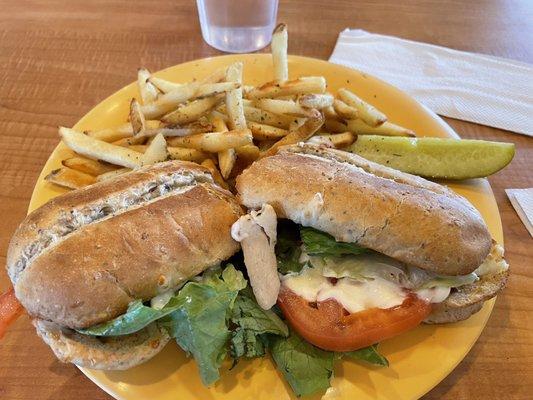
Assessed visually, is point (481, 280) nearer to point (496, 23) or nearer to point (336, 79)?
point (336, 79)

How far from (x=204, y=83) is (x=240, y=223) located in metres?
0.88

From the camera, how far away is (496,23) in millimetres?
Answer: 3721

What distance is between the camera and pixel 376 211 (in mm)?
1565

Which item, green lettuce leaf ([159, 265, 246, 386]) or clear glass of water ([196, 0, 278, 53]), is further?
clear glass of water ([196, 0, 278, 53])

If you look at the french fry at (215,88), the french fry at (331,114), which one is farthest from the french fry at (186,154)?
the french fry at (331,114)

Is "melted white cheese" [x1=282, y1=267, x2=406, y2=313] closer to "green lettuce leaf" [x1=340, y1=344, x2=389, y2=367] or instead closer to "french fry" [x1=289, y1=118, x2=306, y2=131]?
"green lettuce leaf" [x1=340, y1=344, x2=389, y2=367]

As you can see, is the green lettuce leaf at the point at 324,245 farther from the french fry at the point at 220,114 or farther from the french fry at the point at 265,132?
the french fry at the point at 220,114

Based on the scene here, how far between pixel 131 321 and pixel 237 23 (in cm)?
229

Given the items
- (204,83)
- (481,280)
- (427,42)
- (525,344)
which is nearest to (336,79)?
(204,83)

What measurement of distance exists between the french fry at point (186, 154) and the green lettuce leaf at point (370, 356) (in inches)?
39.9

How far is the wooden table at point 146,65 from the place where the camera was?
180 cm

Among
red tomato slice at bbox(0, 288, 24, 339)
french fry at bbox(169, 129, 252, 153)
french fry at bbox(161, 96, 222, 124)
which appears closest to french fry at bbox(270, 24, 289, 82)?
french fry at bbox(161, 96, 222, 124)

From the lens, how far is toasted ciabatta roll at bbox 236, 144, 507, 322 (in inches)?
61.3

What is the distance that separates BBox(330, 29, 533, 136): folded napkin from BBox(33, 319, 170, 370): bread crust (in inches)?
84.4
